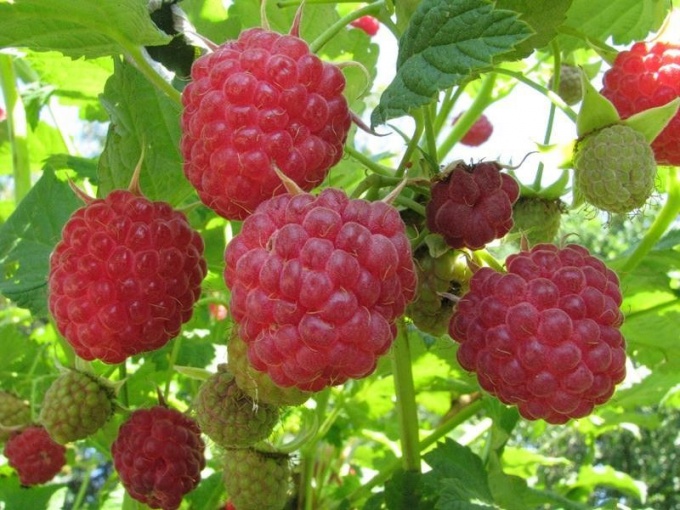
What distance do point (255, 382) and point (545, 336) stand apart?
334 mm

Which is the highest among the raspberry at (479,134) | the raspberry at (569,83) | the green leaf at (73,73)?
the raspberry at (479,134)

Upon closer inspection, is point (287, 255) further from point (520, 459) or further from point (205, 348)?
point (520, 459)

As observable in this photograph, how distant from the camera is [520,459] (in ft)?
7.24

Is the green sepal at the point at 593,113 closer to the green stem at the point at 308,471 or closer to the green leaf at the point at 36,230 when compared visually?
the green stem at the point at 308,471

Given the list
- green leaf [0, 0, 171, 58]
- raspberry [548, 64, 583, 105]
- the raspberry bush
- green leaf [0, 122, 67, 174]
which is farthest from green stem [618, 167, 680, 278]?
green leaf [0, 122, 67, 174]

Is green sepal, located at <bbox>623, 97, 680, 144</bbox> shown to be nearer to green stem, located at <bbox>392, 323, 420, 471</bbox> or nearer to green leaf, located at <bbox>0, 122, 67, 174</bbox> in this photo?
green stem, located at <bbox>392, 323, 420, 471</bbox>

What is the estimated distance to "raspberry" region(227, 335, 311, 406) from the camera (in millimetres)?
878

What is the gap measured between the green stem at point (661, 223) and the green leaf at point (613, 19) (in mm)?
273

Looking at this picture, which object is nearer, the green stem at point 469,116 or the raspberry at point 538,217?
the raspberry at point 538,217

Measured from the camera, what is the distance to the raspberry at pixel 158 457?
138cm

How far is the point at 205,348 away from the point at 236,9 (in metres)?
0.74

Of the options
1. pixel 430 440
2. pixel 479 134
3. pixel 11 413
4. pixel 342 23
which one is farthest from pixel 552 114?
pixel 11 413

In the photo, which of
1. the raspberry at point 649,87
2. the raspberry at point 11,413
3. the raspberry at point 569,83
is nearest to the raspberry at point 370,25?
the raspberry at point 569,83

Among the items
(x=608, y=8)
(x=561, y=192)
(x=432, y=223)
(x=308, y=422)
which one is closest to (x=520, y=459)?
(x=308, y=422)
